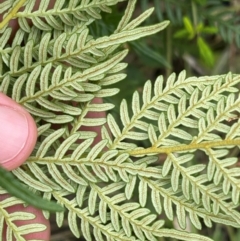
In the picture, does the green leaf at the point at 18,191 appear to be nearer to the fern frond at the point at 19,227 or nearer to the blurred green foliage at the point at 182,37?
the fern frond at the point at 19,227

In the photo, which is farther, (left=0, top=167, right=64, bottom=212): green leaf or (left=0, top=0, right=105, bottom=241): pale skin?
(left=0, top=0, right=105, bottom=241): pale skin

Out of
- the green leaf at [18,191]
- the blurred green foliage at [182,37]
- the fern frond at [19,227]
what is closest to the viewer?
the green leaf at [18,191]

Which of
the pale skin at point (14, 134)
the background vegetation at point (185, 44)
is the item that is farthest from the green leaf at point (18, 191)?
the background vegetation at point (185, 44)

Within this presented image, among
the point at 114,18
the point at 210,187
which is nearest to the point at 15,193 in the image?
the point at 210,187

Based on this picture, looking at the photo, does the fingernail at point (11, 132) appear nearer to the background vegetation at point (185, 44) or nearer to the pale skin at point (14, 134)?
the pale skin at point (14, 134)

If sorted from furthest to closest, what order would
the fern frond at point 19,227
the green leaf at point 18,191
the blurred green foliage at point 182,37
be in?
1. the blurred green foliage at point 182,37
2. the fern frond at point 19,227
3. the green leaf at point 18,191

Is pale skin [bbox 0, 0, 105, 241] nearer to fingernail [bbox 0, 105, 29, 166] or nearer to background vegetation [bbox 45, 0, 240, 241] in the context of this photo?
fingernail [bbox 0, 105, 29, 166]

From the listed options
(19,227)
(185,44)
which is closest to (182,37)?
(185,44)

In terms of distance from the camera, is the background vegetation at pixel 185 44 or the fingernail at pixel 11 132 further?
the background vegetation at pixel 185 44

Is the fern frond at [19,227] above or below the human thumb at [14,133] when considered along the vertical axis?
below

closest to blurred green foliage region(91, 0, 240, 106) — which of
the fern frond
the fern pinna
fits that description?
the fern pinna
